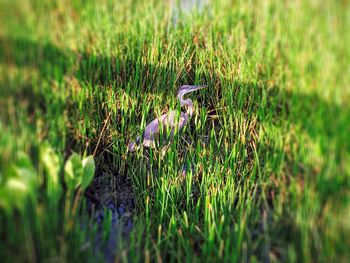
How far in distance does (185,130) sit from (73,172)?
0.39 m

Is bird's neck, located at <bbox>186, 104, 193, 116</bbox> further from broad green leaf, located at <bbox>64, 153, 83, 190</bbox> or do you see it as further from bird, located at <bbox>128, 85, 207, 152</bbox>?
broad green leaf, located at <bbox>64, 153, 83, 190</bbox>

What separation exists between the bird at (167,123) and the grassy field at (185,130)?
3 centimetres

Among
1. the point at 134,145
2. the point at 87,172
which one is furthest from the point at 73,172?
the point at 134,145

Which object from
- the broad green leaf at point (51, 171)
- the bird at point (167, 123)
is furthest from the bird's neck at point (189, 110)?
the broad green leaf at point (51, 171)

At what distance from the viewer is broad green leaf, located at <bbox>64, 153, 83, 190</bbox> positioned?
857mm

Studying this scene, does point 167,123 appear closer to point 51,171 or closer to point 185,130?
point 185,130

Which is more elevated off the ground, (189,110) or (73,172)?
(189,110)

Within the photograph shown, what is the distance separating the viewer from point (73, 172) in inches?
34.2

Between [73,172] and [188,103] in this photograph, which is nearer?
[73,172]

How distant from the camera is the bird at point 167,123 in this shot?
1.11 metres

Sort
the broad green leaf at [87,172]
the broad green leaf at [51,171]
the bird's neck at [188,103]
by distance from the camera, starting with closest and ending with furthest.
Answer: the broad green leaf at [51,171] → the broad green leaf at [87,172] → the bird's neck at [188,103]

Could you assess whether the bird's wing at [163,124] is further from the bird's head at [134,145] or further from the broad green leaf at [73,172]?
the broad green leaf at [73,172]

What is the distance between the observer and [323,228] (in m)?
0.80

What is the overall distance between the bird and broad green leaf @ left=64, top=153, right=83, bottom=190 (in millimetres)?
264
